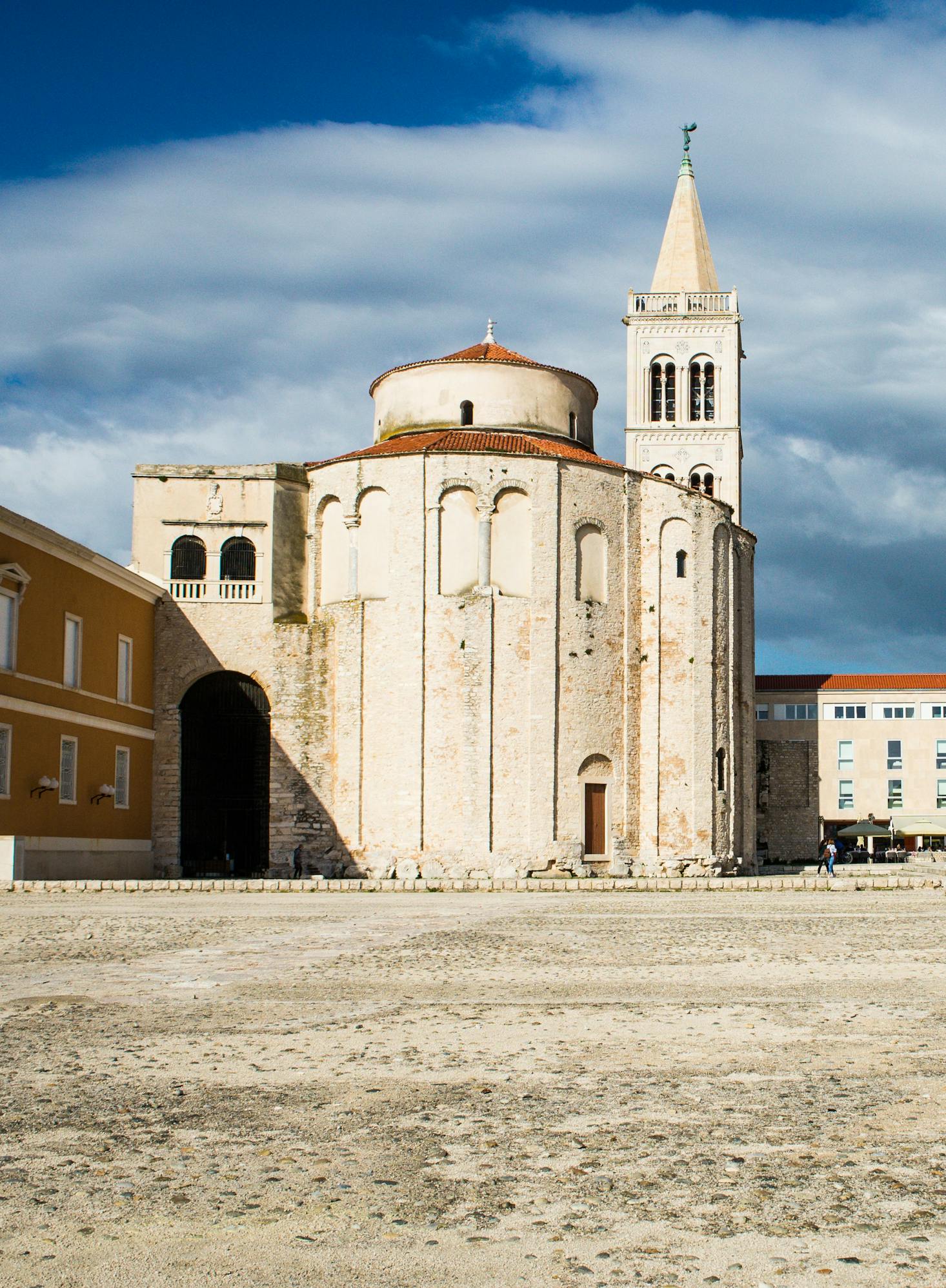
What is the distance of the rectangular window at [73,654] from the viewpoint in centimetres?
3294

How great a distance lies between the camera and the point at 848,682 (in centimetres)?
6581

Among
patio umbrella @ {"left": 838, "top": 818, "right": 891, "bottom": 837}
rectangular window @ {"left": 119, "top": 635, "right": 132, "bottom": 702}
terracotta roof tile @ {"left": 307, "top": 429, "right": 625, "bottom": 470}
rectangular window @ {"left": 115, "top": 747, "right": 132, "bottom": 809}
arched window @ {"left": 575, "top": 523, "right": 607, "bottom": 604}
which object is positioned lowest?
patio umbrella @ {"left": 838, "top": 818, "right": 891, "bottom": 837}

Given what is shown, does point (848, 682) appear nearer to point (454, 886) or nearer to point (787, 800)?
point (787, 800)

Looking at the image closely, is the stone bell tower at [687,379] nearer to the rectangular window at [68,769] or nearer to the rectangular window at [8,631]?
the rectangular window at [68,769]

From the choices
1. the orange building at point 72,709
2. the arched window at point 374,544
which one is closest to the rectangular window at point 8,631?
the orange building at point 72,709

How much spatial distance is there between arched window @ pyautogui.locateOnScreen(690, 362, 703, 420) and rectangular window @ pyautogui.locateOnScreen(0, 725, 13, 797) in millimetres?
38904

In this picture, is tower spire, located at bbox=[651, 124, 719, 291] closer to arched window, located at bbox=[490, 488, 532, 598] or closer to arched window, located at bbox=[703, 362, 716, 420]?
arched window, located at bbox=[703, 362, 716, 420]

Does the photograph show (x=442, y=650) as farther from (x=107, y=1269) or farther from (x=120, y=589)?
(x=107, y=1269)

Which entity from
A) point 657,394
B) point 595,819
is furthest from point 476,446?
point 657,394

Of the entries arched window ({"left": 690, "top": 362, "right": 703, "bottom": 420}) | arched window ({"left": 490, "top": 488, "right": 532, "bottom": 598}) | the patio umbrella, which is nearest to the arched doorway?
arched window ({"left": 490, "top": 488, "right": 532, "bottom": 598})

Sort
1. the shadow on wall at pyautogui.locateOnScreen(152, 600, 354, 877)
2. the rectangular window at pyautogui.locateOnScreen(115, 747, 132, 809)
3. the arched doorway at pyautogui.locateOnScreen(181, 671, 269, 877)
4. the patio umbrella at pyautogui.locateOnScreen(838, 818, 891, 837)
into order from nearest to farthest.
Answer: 1. the rectangular window at pyautogui.locateOnScreen(115, 747, 132, 809)
2. the shadow on wall at pyautogui.locateOnScreen(152, 600, 354, 877)
3. the arched doorway at pyautogui.locateOnScreen(181, 671, 269, 877)
4. the patio umbrella at pyautogui.locateOnScreen(838, 818, 891, 837)

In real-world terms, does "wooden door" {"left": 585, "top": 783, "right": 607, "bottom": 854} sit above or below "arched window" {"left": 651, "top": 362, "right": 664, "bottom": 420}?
below

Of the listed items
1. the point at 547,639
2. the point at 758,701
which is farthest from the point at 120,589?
the point at 758,701

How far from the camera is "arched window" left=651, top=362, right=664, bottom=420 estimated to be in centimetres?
6166
